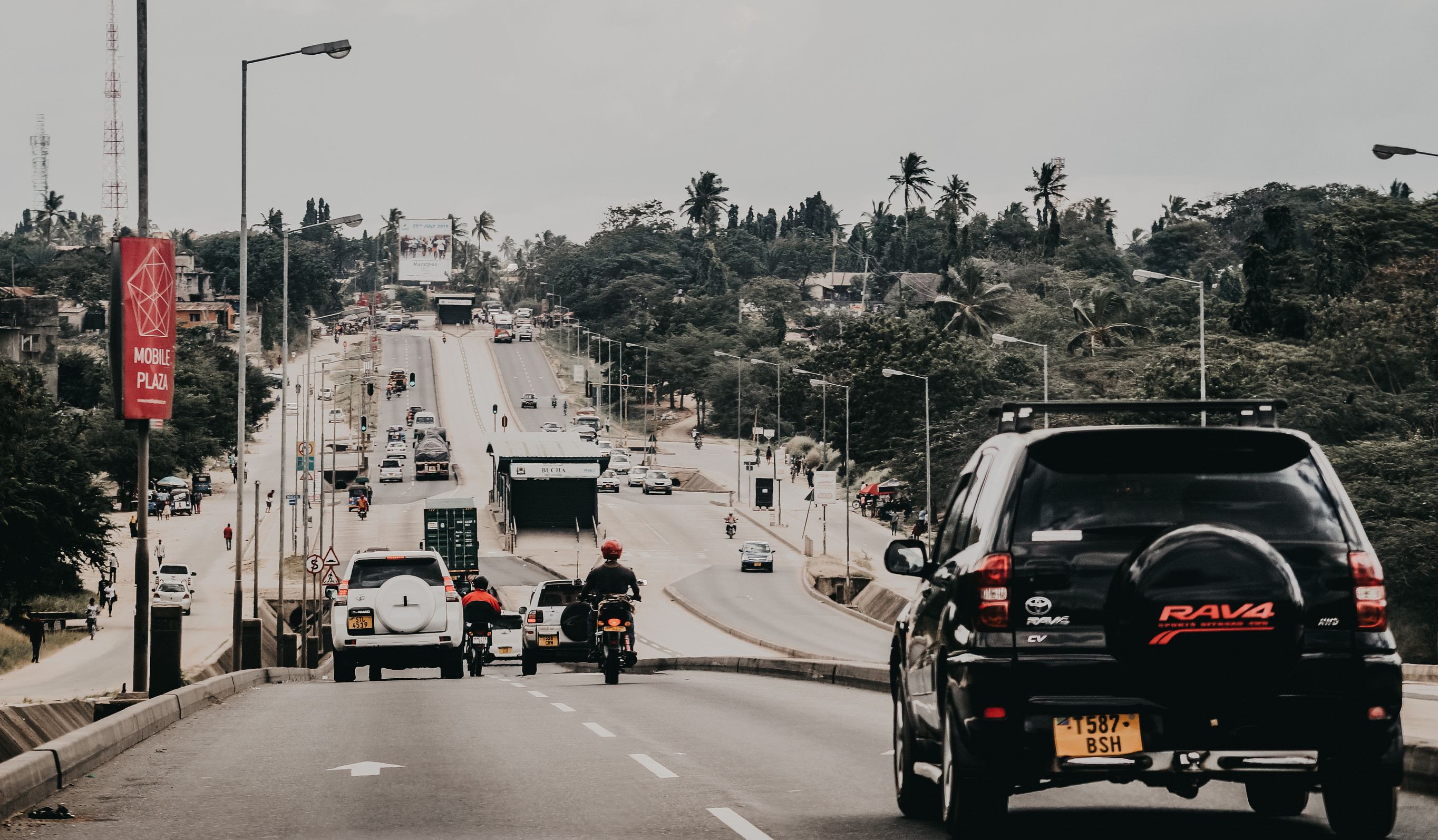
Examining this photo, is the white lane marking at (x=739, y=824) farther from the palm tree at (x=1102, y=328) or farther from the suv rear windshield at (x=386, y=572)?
the palm tree at (x=1102, y=328)

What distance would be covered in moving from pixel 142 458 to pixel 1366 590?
1541 cm

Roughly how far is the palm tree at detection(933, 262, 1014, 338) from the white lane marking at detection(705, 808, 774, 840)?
132304 millimetres

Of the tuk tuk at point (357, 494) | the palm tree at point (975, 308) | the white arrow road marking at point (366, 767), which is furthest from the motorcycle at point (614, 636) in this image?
the palm tree at point (975, 308)

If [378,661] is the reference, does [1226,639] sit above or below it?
above

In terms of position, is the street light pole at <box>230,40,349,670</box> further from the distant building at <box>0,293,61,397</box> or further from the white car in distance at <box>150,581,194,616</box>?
the distant building at <box>0,293,61,397</box>

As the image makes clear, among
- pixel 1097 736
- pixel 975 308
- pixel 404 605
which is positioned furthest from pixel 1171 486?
pixel 975 308

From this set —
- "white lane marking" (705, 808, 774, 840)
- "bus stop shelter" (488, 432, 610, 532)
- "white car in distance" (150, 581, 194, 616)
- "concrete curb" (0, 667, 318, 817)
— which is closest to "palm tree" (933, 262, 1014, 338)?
"bus stop shelter" (488, 432, 610, 532)

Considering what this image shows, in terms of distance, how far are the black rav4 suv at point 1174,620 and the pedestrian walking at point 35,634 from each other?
51978mm

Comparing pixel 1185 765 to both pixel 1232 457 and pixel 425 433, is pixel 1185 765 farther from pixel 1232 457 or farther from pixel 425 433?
pixel 425 433

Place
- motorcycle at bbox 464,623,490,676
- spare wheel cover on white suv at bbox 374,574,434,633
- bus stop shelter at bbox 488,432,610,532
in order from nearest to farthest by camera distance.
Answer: spare wheel cover on white suv at bbox 374,574,434,633, motorcycle at bbox 464,623,490,676, bus stop shelter at bbox 488,432,610,532

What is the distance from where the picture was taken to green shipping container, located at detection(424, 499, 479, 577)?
2992 inches

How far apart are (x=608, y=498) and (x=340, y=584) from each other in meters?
91.8

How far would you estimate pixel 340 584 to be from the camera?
2772 cm

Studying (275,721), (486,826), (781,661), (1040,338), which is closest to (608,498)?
(1040,338)
